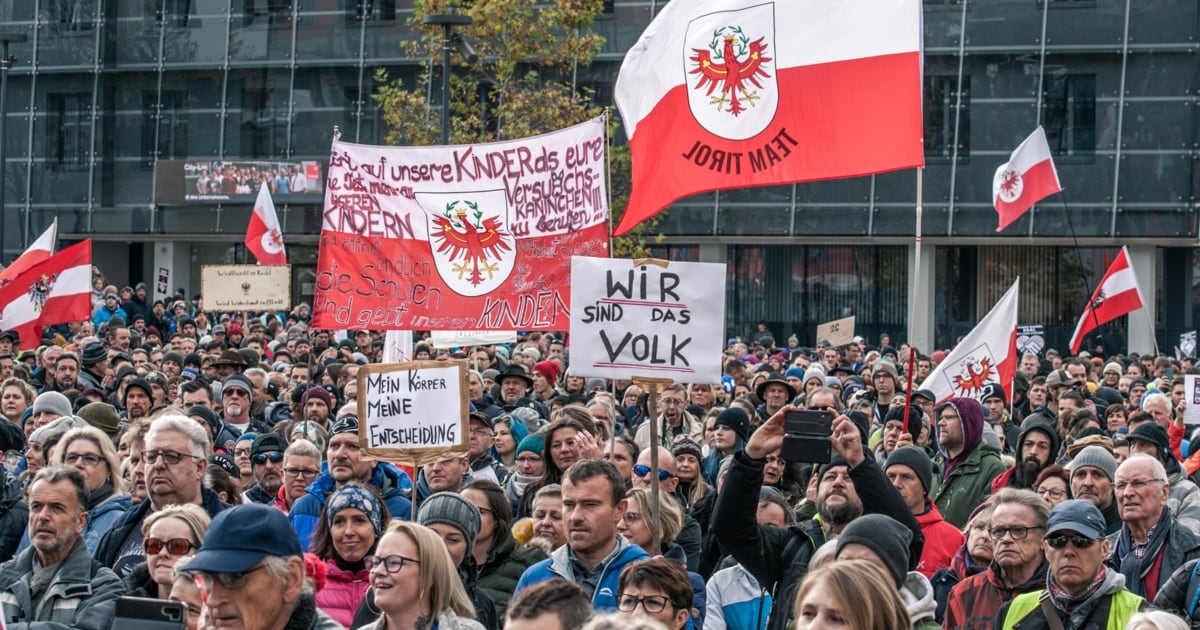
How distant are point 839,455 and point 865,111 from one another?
341 cm

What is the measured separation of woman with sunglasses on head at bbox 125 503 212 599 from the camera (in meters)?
6.54

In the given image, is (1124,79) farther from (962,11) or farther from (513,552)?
(513,552)

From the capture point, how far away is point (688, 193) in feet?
34.3

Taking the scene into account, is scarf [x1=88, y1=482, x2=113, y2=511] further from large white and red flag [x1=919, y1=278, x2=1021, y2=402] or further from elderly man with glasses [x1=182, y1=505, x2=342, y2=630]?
large white and red flag [x1=919, y1=278, x2=1021, y2=402]

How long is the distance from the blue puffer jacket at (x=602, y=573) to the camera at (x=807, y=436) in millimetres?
744

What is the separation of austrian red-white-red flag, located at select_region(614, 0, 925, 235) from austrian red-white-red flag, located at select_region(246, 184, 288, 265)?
49.9ft

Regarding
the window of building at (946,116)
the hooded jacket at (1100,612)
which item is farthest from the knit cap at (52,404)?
the window of building at (946,116)

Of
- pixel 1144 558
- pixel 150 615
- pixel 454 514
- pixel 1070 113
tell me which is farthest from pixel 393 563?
pixel 1070 113

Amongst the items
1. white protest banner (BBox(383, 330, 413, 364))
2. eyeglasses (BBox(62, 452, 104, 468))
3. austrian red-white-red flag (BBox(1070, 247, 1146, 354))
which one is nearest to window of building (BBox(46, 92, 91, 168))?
austrian red-white-red flag (BBox(1070, 247, 1146, 354))

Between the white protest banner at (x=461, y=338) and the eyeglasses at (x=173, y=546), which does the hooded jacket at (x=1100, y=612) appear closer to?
the eyeglasses at (x=173, y=546)

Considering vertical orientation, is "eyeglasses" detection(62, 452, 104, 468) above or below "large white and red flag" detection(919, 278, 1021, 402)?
below

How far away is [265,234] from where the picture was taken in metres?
25.5

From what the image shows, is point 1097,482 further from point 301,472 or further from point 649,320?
point 301,472

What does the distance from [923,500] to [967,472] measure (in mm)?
2573
